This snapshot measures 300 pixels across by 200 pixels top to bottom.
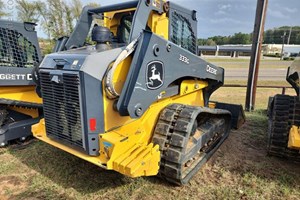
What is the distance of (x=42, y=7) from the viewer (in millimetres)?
21312

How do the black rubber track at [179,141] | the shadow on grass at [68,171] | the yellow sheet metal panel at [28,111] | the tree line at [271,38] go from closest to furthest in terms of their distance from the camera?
the black rubber track at [179,141] → the shadow on grass at [68,171] → the yellow sheet metal panel at [28,111] → the tree line at [271,38]

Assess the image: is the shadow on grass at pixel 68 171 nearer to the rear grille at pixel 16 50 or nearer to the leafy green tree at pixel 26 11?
the rear grille at pixel 16 50

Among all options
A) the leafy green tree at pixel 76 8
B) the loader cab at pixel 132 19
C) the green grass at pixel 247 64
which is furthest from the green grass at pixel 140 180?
the green grass at pixel 247 64

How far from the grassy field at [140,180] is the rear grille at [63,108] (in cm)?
70

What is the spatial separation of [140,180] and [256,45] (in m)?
5.56

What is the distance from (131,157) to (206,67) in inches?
84.3

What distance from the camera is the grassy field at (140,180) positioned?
3.10 metres

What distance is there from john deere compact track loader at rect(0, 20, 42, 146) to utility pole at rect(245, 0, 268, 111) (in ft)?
18.8

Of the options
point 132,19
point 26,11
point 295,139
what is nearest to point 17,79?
point 132,19

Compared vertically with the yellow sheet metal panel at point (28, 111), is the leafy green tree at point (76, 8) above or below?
above

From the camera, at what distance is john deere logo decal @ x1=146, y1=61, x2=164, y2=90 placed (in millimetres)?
2848

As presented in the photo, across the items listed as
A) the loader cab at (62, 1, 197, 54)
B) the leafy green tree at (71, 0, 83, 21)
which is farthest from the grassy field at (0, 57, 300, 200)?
the leafy green tree at (71, 0, 83, 21)

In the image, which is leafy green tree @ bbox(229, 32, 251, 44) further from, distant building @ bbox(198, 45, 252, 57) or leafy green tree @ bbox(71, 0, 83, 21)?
leafy green tree @ bbox(71, 0, 83, 21)

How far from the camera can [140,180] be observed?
336 centimetres
